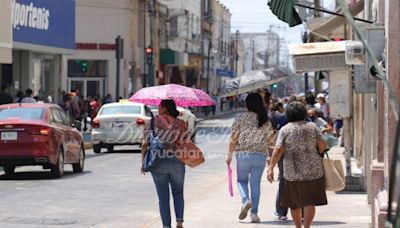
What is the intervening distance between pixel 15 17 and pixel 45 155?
14301 mm

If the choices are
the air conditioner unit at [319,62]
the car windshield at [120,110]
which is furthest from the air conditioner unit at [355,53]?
the car windshield at [120,110]

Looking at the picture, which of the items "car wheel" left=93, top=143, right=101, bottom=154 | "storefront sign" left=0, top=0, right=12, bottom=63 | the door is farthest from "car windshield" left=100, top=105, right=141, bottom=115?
the door

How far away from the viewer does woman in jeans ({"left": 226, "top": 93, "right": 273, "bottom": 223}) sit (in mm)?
11742

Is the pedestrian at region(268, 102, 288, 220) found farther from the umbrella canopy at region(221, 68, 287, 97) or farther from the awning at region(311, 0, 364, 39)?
the awning at region(311, 0, 364, 39)

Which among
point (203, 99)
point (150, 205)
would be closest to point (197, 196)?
point (150, 205)

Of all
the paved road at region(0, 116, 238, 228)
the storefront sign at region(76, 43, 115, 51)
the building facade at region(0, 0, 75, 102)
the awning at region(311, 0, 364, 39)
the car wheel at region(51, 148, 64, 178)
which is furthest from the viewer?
the storefront sign at region(76, 43, 115, 51)

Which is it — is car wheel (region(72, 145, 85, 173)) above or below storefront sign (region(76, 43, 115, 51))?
below

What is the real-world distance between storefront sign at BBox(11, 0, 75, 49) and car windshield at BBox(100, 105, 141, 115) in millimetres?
5388

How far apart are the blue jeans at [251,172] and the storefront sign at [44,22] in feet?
64.9

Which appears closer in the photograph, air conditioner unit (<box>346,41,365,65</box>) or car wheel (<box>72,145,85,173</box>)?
air conditioner unit (<box>346,41,365,65</box>)

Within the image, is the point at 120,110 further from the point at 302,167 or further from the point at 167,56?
the point at 167,56

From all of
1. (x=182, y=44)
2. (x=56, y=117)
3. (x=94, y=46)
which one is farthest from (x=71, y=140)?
(x=182, y=44)

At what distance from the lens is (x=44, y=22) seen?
112 feet

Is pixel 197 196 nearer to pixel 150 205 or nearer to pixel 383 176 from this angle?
pixel 150 205
